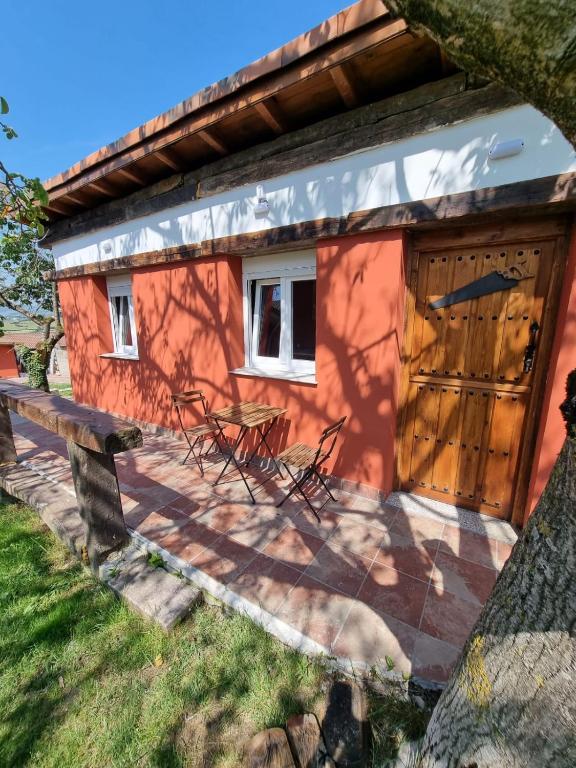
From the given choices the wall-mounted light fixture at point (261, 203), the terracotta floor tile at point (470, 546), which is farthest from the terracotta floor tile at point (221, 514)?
the wall-mounted light fixture at point (261, 203)

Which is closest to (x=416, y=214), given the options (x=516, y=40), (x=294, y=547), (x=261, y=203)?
(x=261, y=203)

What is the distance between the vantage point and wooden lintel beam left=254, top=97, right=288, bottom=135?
2815 mm

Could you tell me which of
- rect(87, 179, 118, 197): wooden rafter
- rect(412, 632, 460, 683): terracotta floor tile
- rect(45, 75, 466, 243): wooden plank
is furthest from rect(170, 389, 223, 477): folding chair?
rect(87, 179, 118, 197): wooden rafter

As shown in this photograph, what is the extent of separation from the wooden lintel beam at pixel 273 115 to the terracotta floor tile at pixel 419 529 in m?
3.98

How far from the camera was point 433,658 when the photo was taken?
1666 mm

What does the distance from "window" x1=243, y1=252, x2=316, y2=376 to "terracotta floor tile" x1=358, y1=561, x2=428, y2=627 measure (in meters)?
2.16

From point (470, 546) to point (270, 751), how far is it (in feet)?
6.60

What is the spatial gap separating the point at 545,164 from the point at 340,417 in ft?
8.31

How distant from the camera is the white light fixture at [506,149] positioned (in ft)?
7.18

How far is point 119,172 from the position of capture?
411cm

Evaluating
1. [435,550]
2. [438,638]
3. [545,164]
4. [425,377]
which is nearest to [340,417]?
[425,377]

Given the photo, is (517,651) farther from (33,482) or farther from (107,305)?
(107,305)

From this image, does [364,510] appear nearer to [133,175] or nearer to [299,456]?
[299,456]

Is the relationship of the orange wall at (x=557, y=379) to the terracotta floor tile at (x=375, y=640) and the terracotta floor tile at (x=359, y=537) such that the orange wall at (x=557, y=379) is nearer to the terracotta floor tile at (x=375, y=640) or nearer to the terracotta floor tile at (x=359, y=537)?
the terracotta floor tile at (x=359, y=537)
